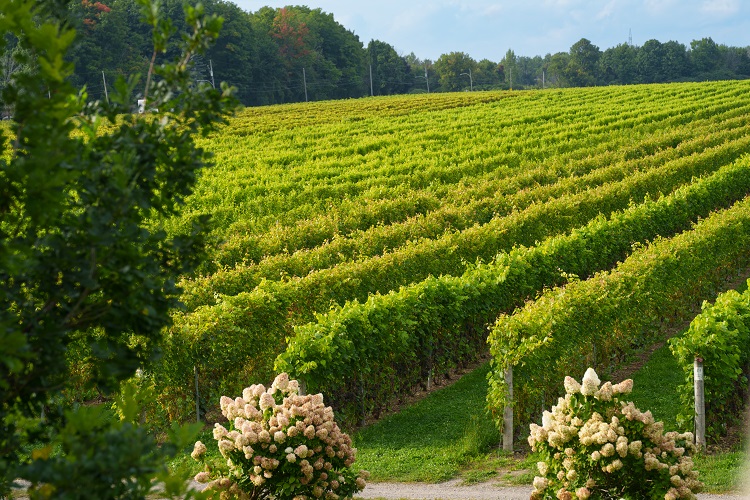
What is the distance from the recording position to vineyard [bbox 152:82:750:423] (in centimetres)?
1252

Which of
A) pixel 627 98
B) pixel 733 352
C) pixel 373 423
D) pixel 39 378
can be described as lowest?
pixel 373 423

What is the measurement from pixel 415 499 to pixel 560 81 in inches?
4436

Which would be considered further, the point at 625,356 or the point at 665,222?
the point at 665,222

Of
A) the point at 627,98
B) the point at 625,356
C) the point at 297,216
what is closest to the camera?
the point at 625,356

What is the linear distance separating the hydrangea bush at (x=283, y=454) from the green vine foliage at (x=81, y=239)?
3.86 meters

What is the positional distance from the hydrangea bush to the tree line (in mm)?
62662

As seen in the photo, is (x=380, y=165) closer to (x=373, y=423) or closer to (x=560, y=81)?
(x=373, y=423)

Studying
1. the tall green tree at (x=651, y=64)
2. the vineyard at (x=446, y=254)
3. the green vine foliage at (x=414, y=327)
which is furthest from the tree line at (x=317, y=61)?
the green vine foliage at (x=414, y=327)

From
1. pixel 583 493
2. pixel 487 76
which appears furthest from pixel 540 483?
pixel 487 76

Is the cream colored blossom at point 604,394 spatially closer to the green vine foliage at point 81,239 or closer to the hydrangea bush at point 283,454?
the hydrangea bush at point 283,454

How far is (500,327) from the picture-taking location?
11.6 m

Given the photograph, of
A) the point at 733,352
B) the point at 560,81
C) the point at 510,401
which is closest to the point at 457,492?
the point at 510,401

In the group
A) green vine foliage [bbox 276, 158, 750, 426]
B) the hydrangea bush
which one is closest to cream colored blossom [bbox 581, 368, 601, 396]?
the hydrangea bush

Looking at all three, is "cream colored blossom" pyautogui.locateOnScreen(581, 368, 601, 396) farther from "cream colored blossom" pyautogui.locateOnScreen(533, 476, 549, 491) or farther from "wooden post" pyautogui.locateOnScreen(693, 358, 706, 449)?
"wooden post" pyautogui.locateOnScreen(693, 358, 706, 449)
